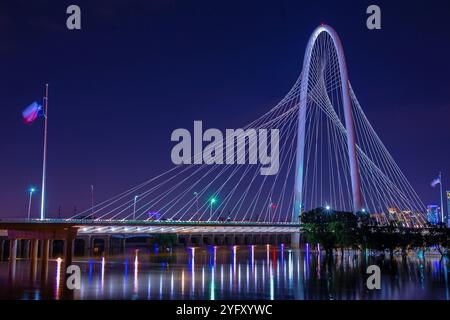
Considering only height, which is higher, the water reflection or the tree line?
the tree line

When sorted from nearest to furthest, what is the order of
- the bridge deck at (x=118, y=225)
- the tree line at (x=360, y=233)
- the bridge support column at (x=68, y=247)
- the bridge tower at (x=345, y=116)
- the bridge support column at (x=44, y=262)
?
the bridge support column at (x=44, y=262) → the bridge deck at (x=118, y=225) → the bridge support column at (x=68, y=247) → the bridge tower at (x=345, y=116) → the tree line at (x=360, y=233)

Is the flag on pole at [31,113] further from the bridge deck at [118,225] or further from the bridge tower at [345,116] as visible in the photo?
the bridge tower at [345,116]

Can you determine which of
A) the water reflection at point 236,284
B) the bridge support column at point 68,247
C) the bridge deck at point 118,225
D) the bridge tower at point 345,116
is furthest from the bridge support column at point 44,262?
the bridge tower at point 345,116

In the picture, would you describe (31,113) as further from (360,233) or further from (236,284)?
(360,233)

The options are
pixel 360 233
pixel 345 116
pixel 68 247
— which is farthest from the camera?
pixel 360 233

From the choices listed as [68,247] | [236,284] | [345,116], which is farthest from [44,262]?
[345,116]

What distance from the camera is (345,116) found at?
55.9m

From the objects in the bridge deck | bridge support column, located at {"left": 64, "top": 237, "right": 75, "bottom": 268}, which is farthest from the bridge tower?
bridge support column, located at {"left": 64, "top": 237, "right": 75, "bottom": 268}

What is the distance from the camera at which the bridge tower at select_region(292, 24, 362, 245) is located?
54719mm

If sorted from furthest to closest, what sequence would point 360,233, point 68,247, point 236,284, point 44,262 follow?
1. point 360,233
2. point 44,262
3. point 68,247
4. point 236,284

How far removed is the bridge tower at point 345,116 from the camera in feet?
180

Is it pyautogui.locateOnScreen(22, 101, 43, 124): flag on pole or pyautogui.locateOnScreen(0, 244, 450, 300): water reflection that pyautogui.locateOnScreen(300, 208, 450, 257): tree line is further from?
pyautogui.locateOnScreen(22, 101, 43, 124): flag on pole
